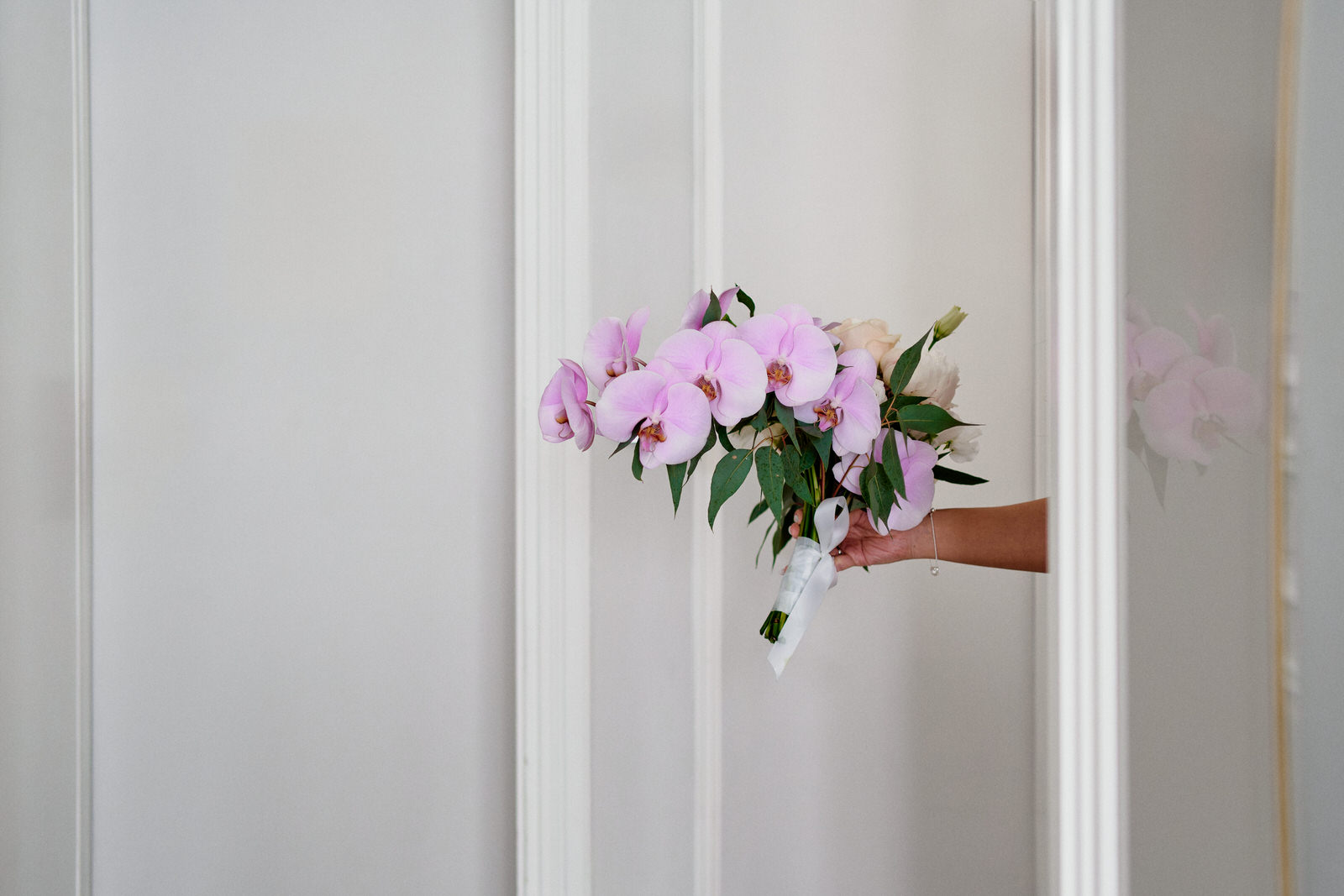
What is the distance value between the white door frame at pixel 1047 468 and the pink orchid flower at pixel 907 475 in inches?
3.8

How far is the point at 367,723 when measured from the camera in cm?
109

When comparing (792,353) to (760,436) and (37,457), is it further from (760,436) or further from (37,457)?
(37,457)

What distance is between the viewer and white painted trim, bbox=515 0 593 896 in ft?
3.16

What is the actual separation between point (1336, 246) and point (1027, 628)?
0.62 m

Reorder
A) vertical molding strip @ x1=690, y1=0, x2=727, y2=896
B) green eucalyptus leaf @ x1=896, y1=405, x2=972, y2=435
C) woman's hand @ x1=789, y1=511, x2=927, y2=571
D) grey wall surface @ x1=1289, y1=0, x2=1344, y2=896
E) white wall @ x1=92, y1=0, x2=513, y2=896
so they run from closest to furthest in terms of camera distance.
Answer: grey wall surface @ x1=1289, y1=0, x2=1344, y2=896
green eucalyptus leaf @ x1=896, y1=405, x2=972, y2=435
woman's hand @ x1=789, y1=511, x2=927, y2=571
vertical molding strip @ x1=690, y1=0, x2=727, y2=896
white wall @ x1=92, y1=0, x2=513, y2=896

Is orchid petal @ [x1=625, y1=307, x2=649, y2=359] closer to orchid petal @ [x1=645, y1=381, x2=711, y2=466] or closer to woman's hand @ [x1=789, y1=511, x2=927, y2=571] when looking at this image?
orchid petal @ [x1=645, y1=381, x2=711, y2=466]

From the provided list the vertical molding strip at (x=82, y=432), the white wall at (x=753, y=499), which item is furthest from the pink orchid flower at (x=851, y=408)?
the vertical molding strip at (x=82, y=432)

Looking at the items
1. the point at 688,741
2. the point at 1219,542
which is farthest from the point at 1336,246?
the point at 688,741

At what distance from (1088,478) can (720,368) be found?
0.25 m

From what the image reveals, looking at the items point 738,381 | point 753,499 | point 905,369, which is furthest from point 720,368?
point 753,499

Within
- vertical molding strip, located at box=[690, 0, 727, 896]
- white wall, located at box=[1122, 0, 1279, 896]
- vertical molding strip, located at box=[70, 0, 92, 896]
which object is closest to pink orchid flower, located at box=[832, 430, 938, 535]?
white wall, located at box=[1122, 0, 1279, 896]

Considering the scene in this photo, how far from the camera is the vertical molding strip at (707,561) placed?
36.8 inches

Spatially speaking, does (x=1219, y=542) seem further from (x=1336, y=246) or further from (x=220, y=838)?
(x=220, y=838)

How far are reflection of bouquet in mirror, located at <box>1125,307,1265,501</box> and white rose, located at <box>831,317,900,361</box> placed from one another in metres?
0.22
